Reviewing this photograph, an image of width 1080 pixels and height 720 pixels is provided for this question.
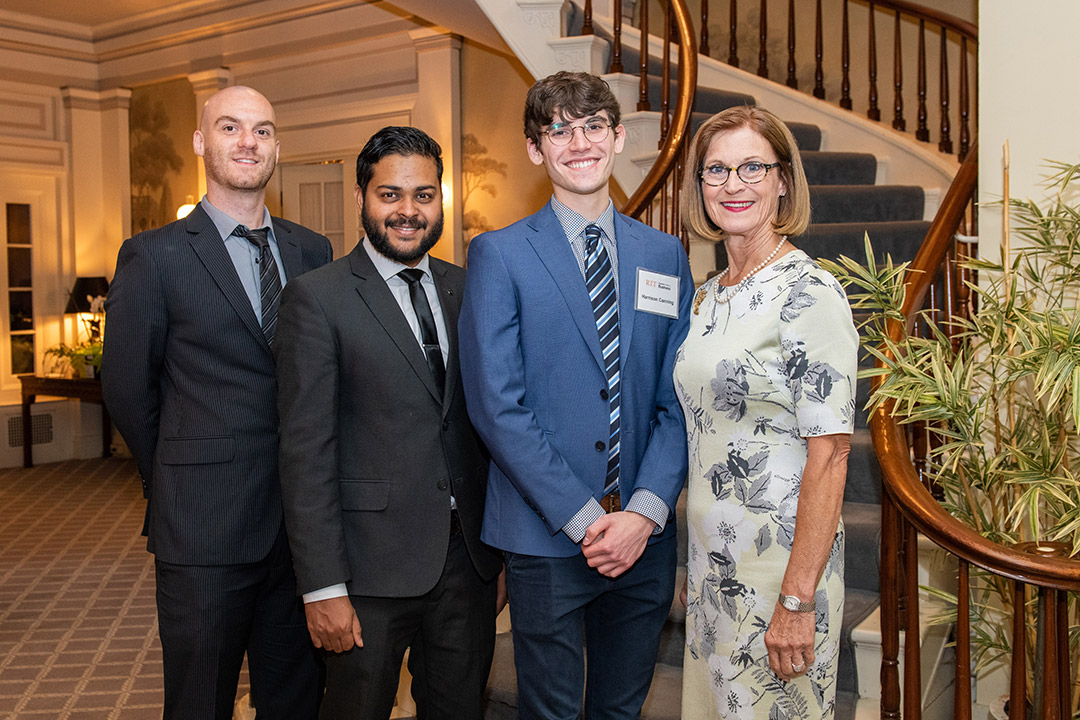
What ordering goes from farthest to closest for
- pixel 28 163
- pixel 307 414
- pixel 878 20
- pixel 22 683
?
pixel 28 163 → pixel 878 20 → pixel 22 683 → pixel 307 414

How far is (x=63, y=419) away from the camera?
340 inches

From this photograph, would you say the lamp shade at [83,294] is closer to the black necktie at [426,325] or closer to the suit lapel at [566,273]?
the black necktie at [426,325]

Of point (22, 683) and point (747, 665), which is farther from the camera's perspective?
point (22, 683)

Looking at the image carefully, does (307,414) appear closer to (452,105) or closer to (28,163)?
(452,105)

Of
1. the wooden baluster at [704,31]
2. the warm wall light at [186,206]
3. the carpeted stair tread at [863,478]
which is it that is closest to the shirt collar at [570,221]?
the carpeted stair tread at [863,478]

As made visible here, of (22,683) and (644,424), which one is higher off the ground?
(644,424)

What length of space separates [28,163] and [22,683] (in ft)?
20.0

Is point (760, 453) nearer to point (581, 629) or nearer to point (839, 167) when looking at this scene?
point (581, 629)

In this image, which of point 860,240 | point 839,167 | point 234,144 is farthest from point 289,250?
point 839,167

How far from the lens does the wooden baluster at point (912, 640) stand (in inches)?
85.9

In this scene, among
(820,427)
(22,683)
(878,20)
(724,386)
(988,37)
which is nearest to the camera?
(820,427)

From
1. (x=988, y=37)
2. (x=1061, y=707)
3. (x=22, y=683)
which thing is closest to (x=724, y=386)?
(x=1061, y=707)

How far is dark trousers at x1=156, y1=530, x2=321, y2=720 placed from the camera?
2115 millimetres

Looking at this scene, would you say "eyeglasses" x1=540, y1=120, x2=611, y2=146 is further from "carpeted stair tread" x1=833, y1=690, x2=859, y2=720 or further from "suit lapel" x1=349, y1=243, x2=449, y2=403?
"carpeted stair tread" x1=833, y1=690, x2=859, y2=720
